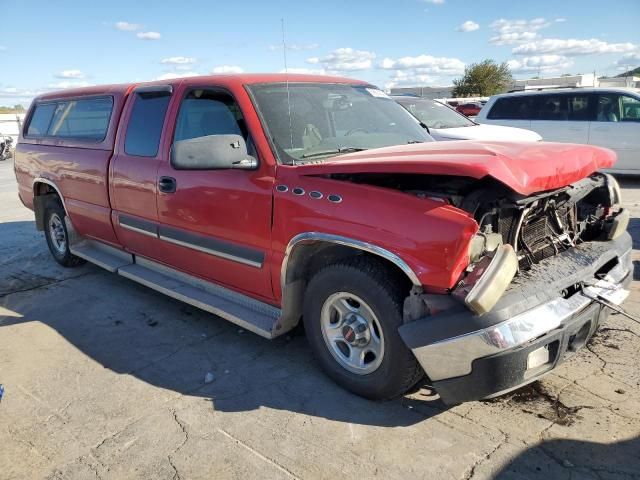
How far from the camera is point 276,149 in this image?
338 cm

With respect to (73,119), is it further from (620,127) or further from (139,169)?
(620,127)

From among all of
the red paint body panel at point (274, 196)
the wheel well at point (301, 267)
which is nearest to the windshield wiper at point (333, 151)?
the red paint body panel at point (274, 196)

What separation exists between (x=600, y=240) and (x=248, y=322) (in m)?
2.38

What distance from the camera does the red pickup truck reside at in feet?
8.36

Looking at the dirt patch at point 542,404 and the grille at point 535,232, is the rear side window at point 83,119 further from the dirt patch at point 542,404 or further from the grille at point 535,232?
the dirt patch at point 542,404

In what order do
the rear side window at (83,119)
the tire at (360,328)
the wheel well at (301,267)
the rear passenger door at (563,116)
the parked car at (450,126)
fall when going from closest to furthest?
the tire at (360,328) < the wheel well at (301,267) < the rear side window at (83,119) < the parked car at (450,126) < the rear passenger door at (563,116)

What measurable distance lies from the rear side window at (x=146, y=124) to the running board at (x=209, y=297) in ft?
3.34

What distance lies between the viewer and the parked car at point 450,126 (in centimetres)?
828

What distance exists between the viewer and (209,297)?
398cm

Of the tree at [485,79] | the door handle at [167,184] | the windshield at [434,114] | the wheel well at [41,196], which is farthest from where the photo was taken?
the tree at [485,79]

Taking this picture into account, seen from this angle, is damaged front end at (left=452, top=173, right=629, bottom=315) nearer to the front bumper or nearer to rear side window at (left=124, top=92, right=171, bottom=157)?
the front bumper

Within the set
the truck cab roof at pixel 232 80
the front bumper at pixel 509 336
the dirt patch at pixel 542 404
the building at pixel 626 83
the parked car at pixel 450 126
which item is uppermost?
the building at pixel 626 83

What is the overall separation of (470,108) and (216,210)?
78.8ft

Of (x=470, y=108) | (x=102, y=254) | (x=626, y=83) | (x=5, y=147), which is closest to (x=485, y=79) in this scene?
(x=626, y=83)
